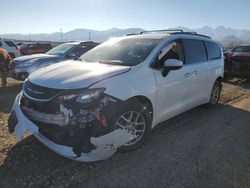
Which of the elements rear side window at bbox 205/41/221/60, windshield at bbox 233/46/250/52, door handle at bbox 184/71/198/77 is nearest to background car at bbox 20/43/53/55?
windshield at bbox 233/46/250/52

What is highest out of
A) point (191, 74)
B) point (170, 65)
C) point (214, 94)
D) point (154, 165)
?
point (170, 65)

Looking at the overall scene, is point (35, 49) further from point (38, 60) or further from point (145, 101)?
point (145, 101)

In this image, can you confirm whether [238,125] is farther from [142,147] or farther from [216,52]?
[142,147]

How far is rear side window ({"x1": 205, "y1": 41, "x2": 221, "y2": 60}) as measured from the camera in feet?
20.9

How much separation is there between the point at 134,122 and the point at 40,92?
143 centimetres

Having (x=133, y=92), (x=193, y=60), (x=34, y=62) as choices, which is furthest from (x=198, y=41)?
(x=34, y=62)

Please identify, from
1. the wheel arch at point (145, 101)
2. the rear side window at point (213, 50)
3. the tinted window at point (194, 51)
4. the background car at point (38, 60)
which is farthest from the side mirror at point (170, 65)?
the background car at point (38, 60)

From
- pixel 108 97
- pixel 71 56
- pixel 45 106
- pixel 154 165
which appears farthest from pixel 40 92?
pixel 71 56

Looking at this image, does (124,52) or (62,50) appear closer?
(124,52)

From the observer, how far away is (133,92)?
12.7 feet

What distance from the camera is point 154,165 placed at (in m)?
3.82

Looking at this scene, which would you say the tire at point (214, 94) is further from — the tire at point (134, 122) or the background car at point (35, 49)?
the background car at point (35, 49)

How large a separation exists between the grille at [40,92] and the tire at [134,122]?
86 cm

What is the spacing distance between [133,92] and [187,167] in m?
1.30
